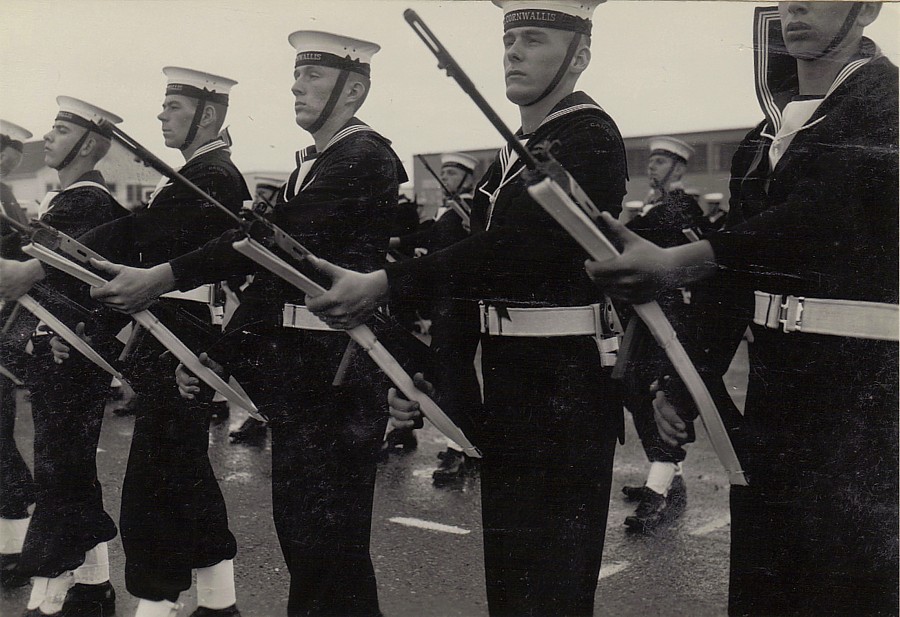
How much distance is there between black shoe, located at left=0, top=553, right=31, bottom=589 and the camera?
3676mm

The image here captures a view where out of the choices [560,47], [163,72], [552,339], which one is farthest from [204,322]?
[560,47]

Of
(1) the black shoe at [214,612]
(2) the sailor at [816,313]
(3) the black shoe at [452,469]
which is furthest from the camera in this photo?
(3) the black shoe at [452,469]

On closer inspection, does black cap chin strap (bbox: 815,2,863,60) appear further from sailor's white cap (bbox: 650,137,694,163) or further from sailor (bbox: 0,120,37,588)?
sailor (bbox: 0,120,37,588)

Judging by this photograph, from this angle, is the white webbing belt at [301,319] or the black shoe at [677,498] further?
the black shoe at [677,498]

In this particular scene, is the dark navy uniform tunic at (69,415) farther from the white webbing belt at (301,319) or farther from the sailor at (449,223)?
the sailor at (449,223)

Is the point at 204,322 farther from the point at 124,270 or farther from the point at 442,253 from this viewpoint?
the point at 442,253

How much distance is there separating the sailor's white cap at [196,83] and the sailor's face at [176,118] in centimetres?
3

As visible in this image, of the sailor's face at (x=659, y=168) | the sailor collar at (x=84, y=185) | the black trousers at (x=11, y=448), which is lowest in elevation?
the black trousers at (x=11, y=448)

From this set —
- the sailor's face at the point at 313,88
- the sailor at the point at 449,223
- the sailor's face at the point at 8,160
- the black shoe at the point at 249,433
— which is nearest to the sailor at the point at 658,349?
the sailor's face at the point at 313,88

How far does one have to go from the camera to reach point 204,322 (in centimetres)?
335

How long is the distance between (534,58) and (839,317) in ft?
3.56

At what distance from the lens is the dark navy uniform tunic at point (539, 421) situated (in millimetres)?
2439

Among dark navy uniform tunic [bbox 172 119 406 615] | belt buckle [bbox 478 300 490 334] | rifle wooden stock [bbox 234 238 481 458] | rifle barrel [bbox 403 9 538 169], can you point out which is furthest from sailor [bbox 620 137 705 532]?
dark navy uniform tunic [bbox 172 119 406 615]

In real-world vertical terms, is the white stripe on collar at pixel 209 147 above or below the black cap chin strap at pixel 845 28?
below
